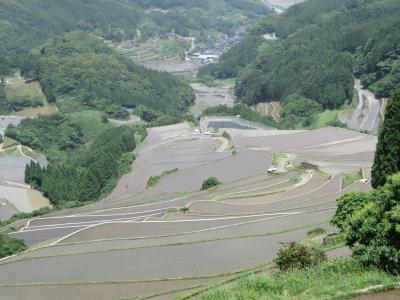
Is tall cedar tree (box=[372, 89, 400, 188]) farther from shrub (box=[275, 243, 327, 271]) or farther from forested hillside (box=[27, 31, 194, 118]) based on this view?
forested hillside (box=[27, 31, 194, 118])

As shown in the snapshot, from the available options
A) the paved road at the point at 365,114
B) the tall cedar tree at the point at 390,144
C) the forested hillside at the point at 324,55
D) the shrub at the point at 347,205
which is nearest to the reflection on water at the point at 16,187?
the tall cedar tree at the point at 390,144

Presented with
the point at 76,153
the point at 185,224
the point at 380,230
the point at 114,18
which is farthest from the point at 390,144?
the point at 114,18

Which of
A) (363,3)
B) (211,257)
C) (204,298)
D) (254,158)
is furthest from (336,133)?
(363,3)

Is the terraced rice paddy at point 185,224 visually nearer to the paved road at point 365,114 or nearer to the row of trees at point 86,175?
the row of trees at point 86,175

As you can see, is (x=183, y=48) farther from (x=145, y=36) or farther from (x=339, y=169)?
(x=339, y=169)

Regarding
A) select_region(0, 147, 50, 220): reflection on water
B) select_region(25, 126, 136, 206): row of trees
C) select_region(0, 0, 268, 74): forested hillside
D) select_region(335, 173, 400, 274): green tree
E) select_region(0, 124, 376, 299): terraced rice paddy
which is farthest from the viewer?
select_region(0, 0, 268, 74): forested hillside

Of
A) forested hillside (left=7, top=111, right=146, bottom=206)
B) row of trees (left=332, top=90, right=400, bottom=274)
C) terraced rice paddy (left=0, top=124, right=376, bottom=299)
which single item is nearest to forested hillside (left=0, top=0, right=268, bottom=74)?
forested hillside (left=7, top=111, right=146, bottom=206)
